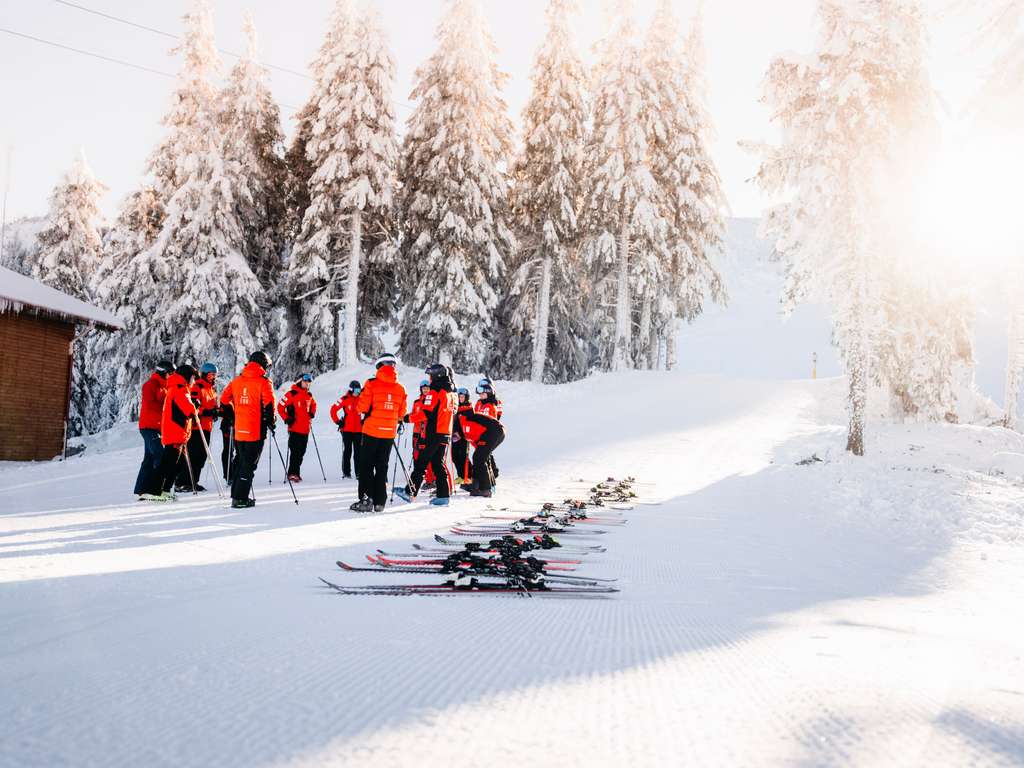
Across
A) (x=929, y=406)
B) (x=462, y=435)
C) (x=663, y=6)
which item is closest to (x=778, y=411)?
(x=929, y=406)

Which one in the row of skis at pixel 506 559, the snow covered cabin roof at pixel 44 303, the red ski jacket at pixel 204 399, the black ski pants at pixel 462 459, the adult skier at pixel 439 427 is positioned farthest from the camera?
the snow covered cabin roof at pixel 44 303

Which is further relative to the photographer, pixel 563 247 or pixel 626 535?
pixel 563 247

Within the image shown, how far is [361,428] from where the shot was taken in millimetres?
9664

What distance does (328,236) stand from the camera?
2680 cm

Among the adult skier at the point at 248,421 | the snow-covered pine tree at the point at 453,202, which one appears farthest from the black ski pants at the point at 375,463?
the snow-covered pine tree at the point at 453,202

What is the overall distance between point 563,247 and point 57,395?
1975cm

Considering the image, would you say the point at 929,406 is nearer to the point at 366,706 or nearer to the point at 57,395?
the point at 366,706

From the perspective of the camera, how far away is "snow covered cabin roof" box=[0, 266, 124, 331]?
16.3 m

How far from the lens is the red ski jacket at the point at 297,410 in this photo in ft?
40.5

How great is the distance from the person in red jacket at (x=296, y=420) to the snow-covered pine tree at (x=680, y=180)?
21.2m

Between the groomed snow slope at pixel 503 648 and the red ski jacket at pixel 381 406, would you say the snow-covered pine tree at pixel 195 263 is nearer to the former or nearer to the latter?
the groomed snow slope at pixel 503 648

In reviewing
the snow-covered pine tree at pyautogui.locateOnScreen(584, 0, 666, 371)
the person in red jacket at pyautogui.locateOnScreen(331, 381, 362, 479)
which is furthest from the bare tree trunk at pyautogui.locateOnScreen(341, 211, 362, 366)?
the person in red jacket at pyautogui.locateOnScreen(331, 381, 362, 479)

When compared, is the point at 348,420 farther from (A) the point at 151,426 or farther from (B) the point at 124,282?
(B) the point at 124,282

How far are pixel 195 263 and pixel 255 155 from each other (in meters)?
5.32
